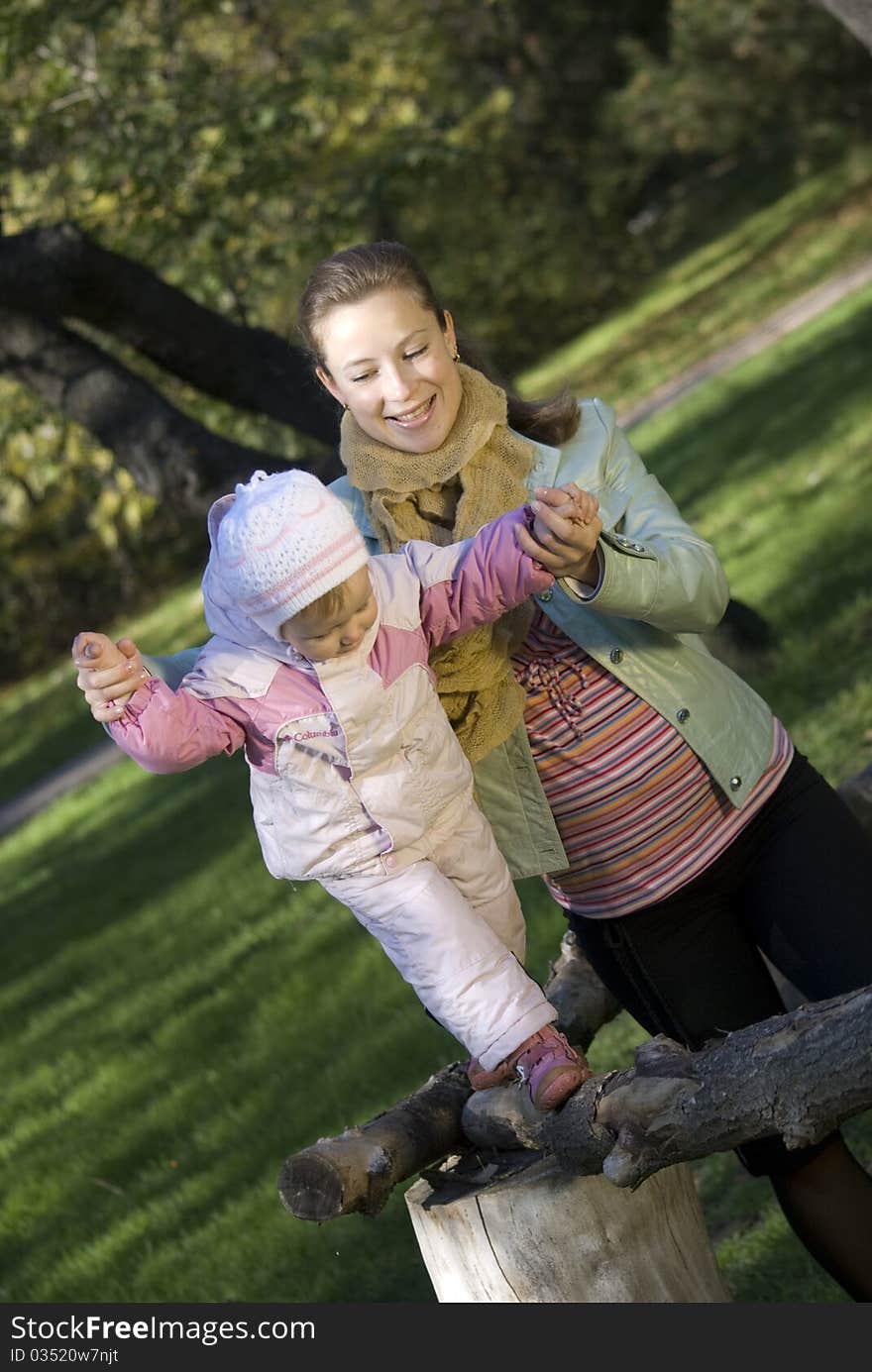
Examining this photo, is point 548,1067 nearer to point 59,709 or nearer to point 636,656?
point 636,656

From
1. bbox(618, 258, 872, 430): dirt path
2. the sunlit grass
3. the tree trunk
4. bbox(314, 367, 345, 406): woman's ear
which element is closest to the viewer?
bbox(314, 367, 345, 406): woman's ear

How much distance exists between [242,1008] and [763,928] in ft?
14.9

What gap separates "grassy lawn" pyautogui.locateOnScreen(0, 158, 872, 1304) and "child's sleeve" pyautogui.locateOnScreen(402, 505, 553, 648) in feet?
6.41

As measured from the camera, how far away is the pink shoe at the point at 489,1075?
10.0ft

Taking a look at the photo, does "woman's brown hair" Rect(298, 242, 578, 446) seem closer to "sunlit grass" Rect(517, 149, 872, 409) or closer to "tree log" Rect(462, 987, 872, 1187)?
"tree log" Rect(462, 987, 872, 1187)

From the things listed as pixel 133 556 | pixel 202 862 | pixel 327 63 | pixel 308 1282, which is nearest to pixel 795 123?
pixel 133 556

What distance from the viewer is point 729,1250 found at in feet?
14.4

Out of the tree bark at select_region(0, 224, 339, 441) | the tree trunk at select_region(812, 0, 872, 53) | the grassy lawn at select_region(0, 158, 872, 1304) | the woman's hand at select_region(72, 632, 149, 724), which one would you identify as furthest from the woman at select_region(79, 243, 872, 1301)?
the tree bark at select_region(0, 224, 339, 441)

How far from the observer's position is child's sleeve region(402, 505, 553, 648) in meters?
2.85

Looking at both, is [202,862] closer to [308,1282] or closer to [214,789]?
[214,789]

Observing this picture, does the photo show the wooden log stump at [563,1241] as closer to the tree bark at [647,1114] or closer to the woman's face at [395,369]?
the tree bark at [647,1114]

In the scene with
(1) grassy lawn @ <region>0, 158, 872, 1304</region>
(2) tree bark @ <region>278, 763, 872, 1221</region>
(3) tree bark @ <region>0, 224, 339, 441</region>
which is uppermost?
(3) tree bark @ <region>0, 224, 339, 441</region>

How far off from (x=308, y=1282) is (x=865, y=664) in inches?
143

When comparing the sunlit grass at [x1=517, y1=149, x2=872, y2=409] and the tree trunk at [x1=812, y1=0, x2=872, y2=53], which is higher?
the tree trunk at [x1=812, y1=0, x2=872, y2=53]
